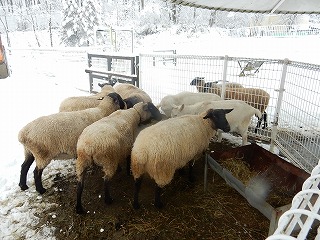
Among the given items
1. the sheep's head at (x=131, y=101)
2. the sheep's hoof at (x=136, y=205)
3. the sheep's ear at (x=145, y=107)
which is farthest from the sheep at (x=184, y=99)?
the sheep's hoof at (x=136, y=205)

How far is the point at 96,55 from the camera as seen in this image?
342 inches

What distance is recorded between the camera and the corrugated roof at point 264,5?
11.1ft

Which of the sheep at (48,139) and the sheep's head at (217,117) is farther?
the sheep's head at (217,117)

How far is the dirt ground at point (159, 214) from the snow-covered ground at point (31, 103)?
262mm

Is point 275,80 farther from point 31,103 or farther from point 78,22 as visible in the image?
point 78,22

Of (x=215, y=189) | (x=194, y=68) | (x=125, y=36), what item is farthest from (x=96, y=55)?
(x=125, y=36)

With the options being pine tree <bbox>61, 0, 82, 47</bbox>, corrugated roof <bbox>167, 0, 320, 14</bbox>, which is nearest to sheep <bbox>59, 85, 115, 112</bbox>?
corrugated roof <bbox>167, 0, 320, 14</bbox>

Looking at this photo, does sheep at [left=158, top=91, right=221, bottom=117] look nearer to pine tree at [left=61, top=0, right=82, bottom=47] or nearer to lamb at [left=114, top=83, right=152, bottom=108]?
lamb at [left=114, top=83, right=152, bottom=108]

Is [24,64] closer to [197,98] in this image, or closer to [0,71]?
[0,71]

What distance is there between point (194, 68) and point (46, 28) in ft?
112

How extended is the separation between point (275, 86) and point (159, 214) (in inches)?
133

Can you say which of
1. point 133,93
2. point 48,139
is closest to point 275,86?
point 133,93

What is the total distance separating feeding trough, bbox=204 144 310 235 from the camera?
3.20 metres

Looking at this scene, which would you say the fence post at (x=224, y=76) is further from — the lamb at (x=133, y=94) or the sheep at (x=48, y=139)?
the sheep at (x=48, y=139)
